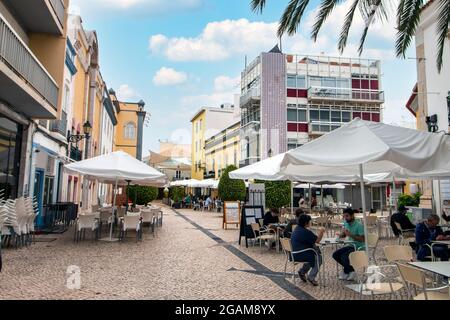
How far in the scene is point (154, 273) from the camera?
7.38 m

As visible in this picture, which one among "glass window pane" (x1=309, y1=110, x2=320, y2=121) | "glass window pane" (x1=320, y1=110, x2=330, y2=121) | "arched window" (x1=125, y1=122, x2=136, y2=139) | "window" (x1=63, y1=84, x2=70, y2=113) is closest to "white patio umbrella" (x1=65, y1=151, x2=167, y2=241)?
"window" (x1=63, y1=84, x2=70, y2=113)

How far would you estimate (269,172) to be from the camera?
11711 mm

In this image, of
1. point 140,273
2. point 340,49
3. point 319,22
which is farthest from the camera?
point 340,49

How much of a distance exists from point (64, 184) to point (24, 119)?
23.6ft

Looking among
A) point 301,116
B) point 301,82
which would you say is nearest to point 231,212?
point 301,116

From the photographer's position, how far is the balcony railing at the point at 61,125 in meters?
16.3

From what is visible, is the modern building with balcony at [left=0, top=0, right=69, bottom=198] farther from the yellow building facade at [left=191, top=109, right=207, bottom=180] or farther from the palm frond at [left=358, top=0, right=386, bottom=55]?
the yellow building facade at [left=191, top=109, right=207, bottom=180]

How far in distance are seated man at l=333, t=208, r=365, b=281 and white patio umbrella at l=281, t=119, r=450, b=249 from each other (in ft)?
6.27

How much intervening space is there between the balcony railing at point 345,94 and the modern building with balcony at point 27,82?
28218 mm

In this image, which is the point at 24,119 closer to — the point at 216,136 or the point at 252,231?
the point at 252,231

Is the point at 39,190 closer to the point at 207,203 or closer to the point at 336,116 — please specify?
the point at 207,203

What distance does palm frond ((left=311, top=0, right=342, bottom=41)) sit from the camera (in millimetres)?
7611

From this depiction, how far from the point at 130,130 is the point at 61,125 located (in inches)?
1183

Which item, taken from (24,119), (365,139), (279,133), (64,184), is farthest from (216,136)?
(365,139)
